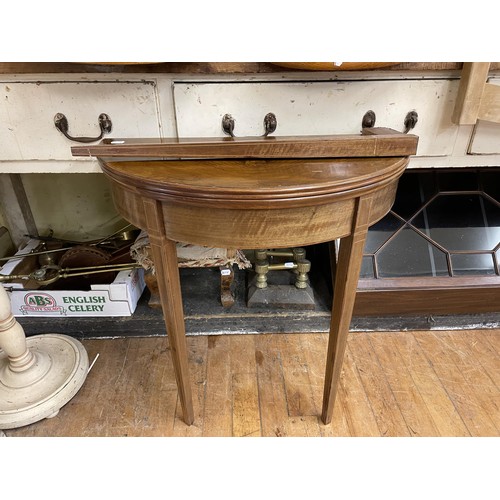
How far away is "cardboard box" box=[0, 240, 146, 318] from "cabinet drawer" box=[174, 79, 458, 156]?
52cm

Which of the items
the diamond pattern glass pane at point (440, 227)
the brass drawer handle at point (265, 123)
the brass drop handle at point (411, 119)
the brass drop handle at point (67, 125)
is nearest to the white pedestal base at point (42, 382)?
the brass drop handle at point (67, 125)

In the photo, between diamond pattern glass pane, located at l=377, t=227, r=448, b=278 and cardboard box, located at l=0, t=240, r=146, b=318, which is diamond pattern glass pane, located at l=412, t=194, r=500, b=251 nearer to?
diamond pattern glass pane, located at l=377, t=227, r=448, b=278

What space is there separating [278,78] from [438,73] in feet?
1.16

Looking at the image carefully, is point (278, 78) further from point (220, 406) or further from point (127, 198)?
point (220, 406)

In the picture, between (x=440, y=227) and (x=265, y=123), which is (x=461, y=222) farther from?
(x=265, y=123)

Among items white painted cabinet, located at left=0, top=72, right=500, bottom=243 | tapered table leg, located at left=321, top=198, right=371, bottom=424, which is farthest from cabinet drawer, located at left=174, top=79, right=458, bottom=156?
tapered table leg, located at left=321, top=198, right=371, bottom=424

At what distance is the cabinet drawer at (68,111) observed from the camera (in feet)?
2.70

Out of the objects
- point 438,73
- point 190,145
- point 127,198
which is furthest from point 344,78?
point 127,198

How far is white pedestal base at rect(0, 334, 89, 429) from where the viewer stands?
884 mm

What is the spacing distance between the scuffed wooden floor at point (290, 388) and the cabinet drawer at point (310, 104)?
61 centimetres

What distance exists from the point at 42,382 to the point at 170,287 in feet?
1.72

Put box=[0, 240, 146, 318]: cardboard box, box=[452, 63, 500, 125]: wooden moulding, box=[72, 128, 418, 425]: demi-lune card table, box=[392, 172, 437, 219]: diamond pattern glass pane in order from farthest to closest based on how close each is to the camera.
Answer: box=[392, 172, 437, 219]: diamond pattern glass pane, box=[0, 240, 146, 318]: cardboard box, box=[452, 63, 500, 125]: wooden moulding, box=[72, 128, 418, 425]: demi-lune card table

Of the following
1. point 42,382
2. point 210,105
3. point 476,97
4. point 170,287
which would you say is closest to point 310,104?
point 210,105

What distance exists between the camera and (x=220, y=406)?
0.94 m
